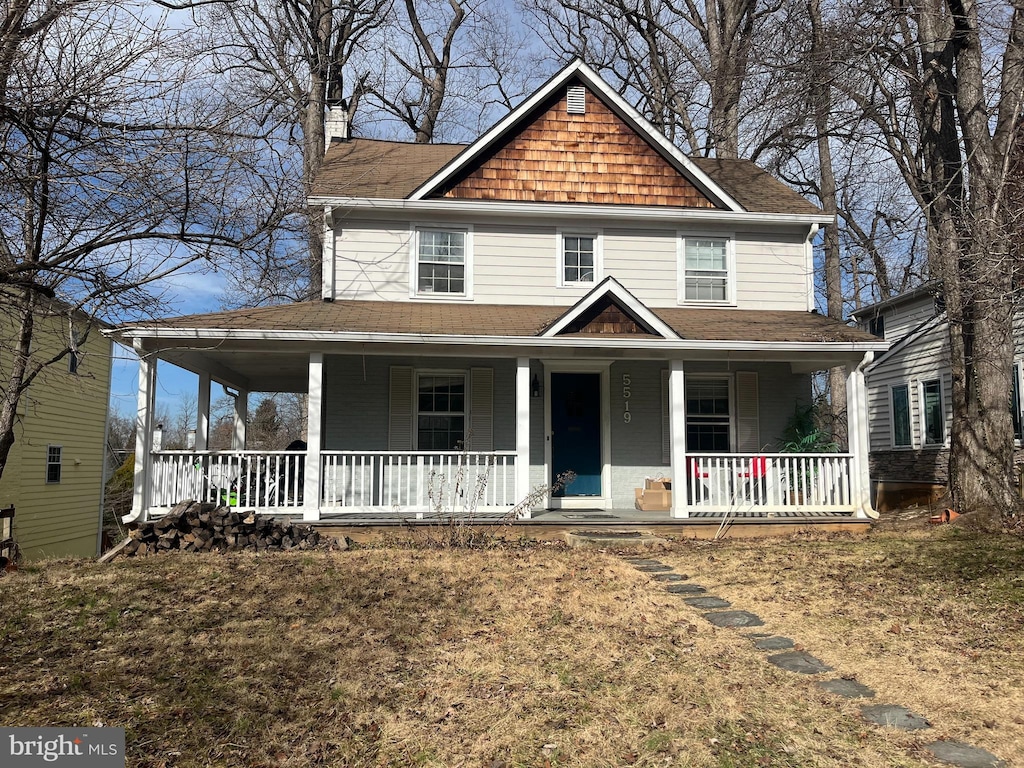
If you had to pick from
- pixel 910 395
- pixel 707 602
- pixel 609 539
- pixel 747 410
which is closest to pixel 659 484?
pixel 747 410

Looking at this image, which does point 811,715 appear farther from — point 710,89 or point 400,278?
point 710,89

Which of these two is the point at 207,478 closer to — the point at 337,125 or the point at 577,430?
the point at 577,430

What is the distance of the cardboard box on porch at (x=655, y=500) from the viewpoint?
12211 millimetres

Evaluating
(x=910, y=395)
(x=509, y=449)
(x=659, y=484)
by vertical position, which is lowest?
(x=659, y=484)

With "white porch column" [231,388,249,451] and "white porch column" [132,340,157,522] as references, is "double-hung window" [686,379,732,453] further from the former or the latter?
"white porch column" [132,340,157,522]

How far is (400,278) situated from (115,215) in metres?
6.92

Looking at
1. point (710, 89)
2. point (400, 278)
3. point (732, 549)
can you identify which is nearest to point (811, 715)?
point (732, 549)

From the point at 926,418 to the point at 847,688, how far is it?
15.0 m

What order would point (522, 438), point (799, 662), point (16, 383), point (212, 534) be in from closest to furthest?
point (799, 662) < point (212, 534) < point (522, 438) < point (16, 383)

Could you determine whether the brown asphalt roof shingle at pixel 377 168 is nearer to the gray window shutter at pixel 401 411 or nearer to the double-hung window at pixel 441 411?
the gray window shutter at pixel 401 411

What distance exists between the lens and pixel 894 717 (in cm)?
438

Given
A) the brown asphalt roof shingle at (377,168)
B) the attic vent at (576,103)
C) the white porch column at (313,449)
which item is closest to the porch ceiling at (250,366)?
the white porch column at (313,449)

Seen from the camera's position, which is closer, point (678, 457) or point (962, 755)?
point (962, 755)

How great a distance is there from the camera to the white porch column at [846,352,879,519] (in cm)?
1145
